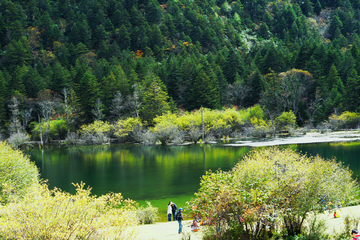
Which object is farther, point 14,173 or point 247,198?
point 14,173

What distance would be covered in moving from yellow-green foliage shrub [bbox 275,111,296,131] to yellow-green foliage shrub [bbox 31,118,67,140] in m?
54.4

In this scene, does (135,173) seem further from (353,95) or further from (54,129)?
→ (353,95)

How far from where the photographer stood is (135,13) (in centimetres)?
14612

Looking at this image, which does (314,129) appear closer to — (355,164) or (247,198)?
(355,164)

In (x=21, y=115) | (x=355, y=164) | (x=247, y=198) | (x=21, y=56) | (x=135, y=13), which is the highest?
(x=135, y=13)

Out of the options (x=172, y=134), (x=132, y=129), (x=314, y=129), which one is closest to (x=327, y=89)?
(x=314, y=129)

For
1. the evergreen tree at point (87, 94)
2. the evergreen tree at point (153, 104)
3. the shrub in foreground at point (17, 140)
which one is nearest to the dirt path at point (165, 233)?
the shrub in foreground at point (17, 140)

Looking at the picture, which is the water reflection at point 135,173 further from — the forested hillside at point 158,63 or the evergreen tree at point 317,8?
the evergreen tree at point 317,8

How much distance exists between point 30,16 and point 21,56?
4883 centimetres

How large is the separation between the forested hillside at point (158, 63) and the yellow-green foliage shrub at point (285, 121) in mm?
8756

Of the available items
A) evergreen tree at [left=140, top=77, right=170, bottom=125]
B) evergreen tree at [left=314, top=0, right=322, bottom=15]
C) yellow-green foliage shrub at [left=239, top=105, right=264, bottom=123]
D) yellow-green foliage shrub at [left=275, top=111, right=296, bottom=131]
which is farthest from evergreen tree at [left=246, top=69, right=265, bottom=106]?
evergreen tree at [left=314, top=0, right=322, bottom=15]

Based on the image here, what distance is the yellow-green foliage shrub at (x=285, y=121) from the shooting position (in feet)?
223

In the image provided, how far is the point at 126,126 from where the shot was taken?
74375 mm

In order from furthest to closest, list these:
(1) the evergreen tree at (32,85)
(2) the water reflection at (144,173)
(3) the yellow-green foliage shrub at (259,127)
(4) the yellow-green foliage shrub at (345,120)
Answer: (1) the evergreen tree at (32,85), (3) the yellow-green foliage shrub at (259,127), (4) the yellow-green foliage shrub at (345,120), (2) the water reflection at (144,173)
